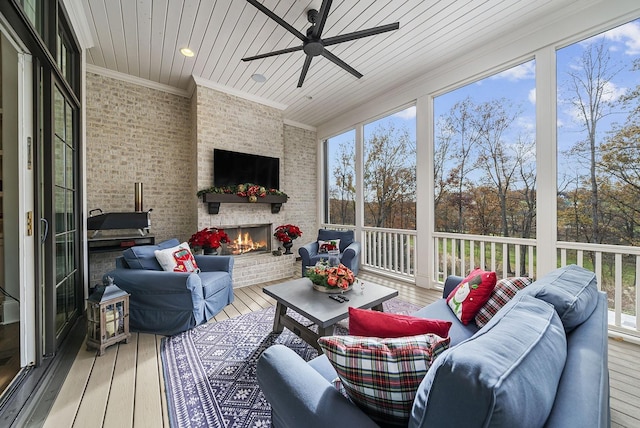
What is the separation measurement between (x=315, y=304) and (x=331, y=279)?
10.8 inches

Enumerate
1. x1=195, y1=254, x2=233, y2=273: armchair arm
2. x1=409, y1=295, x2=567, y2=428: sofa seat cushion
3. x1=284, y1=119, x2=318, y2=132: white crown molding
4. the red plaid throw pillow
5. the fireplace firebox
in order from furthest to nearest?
x1=284, y1=119, x2=318, y2=132: white crown molding
the fireplace firebox
x1=195, y1=254, x2=233, y2=273: armchair arm
the red plaid throw pillow
x1=409, y1=295, x2=567, y2=428: sofa seat cushion

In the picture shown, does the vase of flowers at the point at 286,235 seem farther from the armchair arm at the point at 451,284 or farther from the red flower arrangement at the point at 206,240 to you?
the armchair arm at the point at 451,284

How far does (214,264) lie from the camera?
3086mm

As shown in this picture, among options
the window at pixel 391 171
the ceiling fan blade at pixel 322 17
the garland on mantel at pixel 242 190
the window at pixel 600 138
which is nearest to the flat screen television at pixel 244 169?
the garland on mantel at pixel 242 190

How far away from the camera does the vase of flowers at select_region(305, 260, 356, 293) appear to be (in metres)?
2.19

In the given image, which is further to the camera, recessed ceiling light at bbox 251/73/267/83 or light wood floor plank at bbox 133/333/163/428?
recessed ceiling light at bbox 251/73/267/83

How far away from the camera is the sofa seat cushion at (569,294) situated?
0.99 m

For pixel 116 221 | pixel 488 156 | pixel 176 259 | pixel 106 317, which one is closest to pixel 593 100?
pixel 488 156

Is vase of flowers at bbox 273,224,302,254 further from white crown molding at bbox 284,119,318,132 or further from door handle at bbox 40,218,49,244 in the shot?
door handle at bbox 40,218,49,244

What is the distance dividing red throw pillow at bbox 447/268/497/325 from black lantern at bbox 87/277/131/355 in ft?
8.69

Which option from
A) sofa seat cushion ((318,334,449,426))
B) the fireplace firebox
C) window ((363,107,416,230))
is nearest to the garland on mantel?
the fireplace firebox

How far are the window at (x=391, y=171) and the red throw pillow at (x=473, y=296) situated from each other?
2272 millimetres

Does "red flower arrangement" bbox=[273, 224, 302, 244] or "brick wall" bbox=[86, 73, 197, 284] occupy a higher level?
"brick wall" bbox=[86, 73, 197, 284]

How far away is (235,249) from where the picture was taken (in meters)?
4.63
